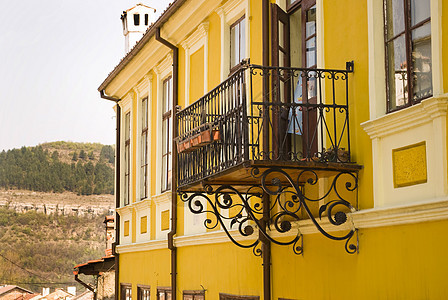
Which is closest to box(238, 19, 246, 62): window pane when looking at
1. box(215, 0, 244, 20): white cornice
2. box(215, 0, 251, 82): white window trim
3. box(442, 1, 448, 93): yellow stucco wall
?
box(215, 0, 251, 82): white window trim

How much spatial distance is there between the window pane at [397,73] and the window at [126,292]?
11.5 metres

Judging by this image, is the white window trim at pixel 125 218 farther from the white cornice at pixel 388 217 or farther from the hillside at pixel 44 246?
the hillside at pixel 44 246

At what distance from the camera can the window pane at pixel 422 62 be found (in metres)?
7.19

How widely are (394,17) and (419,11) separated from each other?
1.57 feet

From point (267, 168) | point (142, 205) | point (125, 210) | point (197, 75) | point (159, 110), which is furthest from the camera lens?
point (125, 210)

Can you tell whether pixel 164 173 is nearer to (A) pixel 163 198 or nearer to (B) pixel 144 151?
(A) pixel 163 198

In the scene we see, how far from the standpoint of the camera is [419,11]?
736cm

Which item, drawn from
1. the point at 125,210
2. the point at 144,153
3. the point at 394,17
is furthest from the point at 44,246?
the point at 394,17

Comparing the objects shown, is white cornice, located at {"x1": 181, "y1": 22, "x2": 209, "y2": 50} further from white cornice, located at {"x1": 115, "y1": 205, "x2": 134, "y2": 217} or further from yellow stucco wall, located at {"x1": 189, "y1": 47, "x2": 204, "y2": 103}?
white cornice, located at {"x1": 115, "y1": 205, "x2": 134, "y2": 217}

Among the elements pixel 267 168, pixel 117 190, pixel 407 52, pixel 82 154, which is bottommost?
pixel 267 168

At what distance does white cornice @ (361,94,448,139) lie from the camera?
268 inches

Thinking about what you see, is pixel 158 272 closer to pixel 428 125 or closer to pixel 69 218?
pixel 428 125

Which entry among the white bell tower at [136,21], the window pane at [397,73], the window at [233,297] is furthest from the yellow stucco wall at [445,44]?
the white bell tower at [136,21]

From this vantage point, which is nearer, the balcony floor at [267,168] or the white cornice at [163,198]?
the balcony floor at [267,168]
